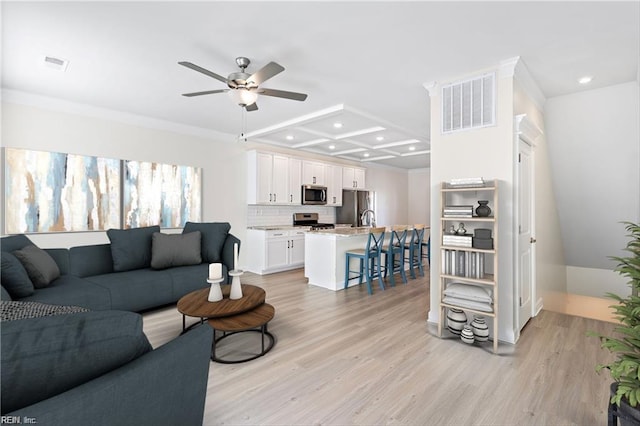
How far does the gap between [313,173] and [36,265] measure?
509 centimetres

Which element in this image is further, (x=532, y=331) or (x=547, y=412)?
(x=532, y=331)

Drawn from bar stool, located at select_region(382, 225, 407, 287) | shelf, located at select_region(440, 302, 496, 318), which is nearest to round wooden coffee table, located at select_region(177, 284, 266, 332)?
shelf, located at select_region(440, 302, 496, 318)

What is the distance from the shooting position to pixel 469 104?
3.07 m

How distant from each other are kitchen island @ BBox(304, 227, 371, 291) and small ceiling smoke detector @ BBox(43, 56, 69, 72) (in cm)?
365

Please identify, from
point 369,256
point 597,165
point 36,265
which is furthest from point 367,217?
point 36,265

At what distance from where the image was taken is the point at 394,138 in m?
5.89

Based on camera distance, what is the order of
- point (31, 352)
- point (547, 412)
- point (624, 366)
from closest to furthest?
point (31, 352) < point (624, 366) < point (547, 412)

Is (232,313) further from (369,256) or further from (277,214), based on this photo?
(277,214)

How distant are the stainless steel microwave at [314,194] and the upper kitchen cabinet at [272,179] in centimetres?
17

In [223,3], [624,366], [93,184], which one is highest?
[223,3]

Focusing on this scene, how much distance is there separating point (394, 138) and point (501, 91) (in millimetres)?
3035

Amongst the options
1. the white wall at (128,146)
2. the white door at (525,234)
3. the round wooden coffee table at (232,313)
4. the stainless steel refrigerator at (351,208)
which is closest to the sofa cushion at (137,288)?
the round wooden coffee table at (232,313)

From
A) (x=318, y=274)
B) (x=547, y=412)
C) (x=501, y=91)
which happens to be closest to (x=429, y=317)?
(x=547, y=412)

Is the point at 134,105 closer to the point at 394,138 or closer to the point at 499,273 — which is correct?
the point at 394,138
